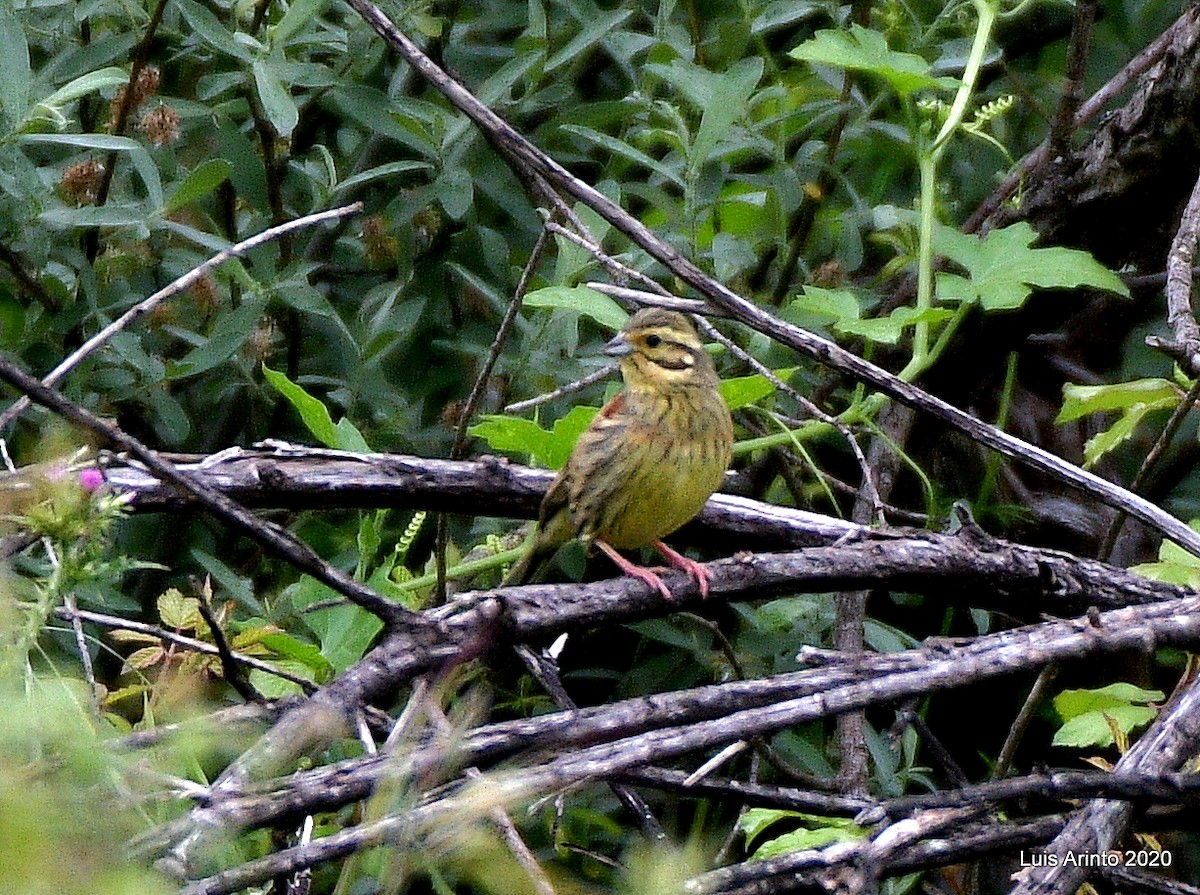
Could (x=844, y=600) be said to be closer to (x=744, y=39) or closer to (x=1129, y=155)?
(x=1129, y=155)

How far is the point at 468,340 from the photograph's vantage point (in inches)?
172

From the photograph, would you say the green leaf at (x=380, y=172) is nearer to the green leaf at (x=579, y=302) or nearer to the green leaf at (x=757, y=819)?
the green leaf at (x=579, y=302)

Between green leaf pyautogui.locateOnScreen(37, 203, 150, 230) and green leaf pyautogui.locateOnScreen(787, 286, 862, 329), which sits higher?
green leaf pyautogui.locateOnScreen(37, 203, 150, 230)

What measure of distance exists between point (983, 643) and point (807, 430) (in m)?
1.52

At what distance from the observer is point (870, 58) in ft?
11.6

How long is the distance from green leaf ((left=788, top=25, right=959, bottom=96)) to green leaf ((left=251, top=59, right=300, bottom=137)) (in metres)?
1.24

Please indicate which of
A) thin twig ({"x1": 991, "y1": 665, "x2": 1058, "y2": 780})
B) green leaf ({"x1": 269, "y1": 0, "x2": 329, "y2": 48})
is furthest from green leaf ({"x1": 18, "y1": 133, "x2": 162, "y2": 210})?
thin twig ({"x1": 991, "y1": 665, "x2": 1058, "y2": 780})

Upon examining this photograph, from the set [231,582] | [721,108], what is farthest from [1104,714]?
[231,582]

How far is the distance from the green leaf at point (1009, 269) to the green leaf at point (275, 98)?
5.36 feet

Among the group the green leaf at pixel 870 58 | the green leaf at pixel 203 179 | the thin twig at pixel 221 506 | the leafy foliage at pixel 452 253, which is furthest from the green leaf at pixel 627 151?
the thin twig at pixel 221 506

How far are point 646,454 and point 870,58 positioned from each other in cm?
117

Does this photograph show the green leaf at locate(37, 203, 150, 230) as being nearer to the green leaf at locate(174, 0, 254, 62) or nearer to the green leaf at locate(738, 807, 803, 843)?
the green leaf at locate(174, 0, 254, 62)

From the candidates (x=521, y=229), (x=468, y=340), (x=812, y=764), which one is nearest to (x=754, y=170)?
(x=521, y=229)

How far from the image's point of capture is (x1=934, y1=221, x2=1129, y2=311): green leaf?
347 cm
